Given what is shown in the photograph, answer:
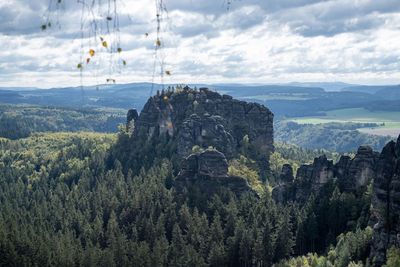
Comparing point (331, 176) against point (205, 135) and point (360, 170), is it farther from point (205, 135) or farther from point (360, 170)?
point (205, 135)

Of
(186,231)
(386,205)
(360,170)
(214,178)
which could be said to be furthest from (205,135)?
(386,205)

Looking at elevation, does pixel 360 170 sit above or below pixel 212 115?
below

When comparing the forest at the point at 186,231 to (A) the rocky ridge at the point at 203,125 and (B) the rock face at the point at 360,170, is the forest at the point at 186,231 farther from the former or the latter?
(A) the rocky ridge at the point at 203,125

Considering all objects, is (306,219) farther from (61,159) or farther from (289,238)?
(61,159)

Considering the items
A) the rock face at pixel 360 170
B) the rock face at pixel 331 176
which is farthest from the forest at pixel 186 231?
the rock face at pixel 331 176

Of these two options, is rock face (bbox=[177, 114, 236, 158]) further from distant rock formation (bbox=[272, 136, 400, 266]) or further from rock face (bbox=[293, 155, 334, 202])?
rock face (bbox=[293, 155, 334, 202])

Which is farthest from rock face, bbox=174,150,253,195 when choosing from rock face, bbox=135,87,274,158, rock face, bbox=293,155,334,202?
rock face, bbox=135,87,274,158
